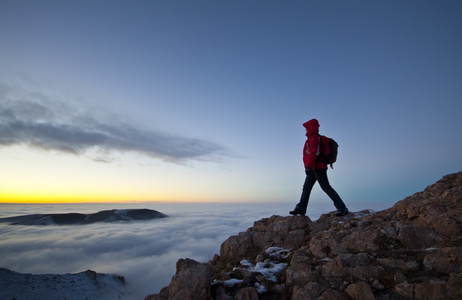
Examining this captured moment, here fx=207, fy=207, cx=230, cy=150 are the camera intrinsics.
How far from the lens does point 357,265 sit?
4.20 meters

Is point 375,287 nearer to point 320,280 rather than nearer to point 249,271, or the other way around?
point 320,280

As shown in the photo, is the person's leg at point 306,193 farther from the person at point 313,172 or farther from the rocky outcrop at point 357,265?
the rocky outcrop at point 357,265

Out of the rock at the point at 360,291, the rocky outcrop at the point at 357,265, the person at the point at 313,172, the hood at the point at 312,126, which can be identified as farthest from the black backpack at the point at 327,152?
the rock at the point at 360,291

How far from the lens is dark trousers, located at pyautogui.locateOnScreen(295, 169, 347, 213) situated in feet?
25.3

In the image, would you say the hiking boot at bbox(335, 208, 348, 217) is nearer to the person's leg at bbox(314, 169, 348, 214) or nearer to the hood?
the person's leg at bbox(314, 169, 348, 214)

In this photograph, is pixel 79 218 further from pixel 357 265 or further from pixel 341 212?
pixel 357 265

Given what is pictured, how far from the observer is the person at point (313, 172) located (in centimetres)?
768

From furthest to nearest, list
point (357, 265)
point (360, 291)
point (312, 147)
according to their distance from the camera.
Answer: point (312, 147)
point (357, 265)
point (360, 291)

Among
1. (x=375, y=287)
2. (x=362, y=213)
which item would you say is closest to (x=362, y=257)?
(x=375, y=287)

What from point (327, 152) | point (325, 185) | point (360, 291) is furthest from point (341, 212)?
point (360, 291)

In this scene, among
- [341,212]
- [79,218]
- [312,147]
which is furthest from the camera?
[79,218]

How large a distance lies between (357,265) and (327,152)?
4.34 metres

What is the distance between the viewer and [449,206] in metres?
5.55

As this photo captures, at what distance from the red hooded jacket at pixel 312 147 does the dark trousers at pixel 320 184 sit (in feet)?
0.81
